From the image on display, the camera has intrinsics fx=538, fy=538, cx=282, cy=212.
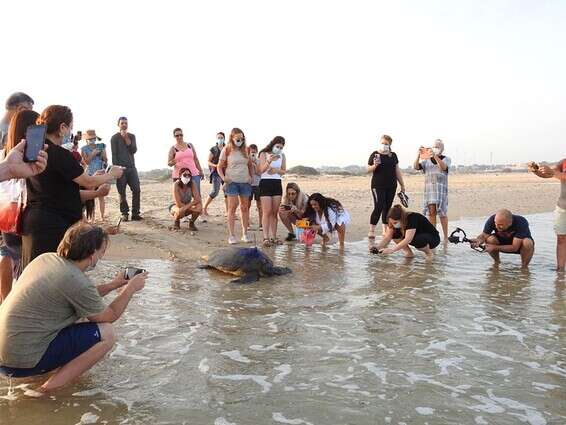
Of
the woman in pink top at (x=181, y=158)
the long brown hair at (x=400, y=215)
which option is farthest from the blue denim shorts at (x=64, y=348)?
the woman in pink top at (x=181, y=158)

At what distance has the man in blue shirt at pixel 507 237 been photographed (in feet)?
21.9

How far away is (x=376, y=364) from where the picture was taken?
11.2 feet

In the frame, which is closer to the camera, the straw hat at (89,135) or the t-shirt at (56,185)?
the t-shirt at (56,185)

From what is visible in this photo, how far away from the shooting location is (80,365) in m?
3.05

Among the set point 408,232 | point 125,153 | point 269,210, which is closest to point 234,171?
point 269,210

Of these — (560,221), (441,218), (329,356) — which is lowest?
(329,356)

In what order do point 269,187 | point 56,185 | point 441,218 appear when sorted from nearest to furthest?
point 56,185, point 269,187, point 441,218

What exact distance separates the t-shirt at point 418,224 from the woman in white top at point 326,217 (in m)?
1.15

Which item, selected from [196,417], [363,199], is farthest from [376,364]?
[363,199]

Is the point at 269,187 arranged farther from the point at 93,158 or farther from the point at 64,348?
the point at 64,348

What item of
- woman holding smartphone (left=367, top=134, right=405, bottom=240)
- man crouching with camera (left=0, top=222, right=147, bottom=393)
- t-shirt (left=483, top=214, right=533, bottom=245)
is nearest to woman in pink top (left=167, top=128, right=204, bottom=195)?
woman holding smartphone (left=367, top=134, right=405, bottom=240)

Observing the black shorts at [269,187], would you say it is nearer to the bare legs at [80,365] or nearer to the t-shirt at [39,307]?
the bare legs at [80,365]

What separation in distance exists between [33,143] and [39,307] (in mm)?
870

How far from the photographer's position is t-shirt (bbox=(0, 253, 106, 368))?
2.85 meters
